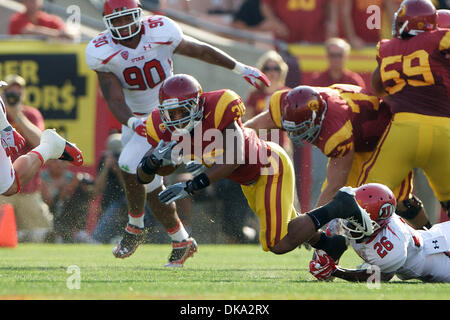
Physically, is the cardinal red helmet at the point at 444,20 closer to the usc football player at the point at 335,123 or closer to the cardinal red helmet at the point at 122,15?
the usc football player at the point at 335,123

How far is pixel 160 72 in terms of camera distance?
707 centimetres

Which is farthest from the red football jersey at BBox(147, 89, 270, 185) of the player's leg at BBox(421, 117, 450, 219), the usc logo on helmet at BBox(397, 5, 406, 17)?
the usc logo on helmet at BBox(397, 5, 406, 17)

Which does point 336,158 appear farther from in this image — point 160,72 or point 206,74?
point 206,74

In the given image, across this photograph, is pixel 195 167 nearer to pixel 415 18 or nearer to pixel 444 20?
pixel 415 18

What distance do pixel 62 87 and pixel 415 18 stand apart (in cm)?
467

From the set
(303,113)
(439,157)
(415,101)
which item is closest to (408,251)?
(439,157)

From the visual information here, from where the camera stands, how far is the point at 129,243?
23.3 ft

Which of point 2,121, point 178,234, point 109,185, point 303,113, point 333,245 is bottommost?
point 109,185

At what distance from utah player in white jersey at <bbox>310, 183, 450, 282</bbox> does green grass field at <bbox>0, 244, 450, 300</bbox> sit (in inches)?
3.6

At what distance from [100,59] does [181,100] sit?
1586 mm

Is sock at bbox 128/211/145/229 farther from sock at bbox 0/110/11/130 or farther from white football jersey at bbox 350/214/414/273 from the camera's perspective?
white football jersey at bbox 350/214/414/273

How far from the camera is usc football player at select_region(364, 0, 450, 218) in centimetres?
588

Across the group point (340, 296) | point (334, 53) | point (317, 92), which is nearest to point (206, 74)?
point (334, 53)

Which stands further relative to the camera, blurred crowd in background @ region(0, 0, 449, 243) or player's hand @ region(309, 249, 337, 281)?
blurred crowd in background @ region(0, 0, 449, 243)
